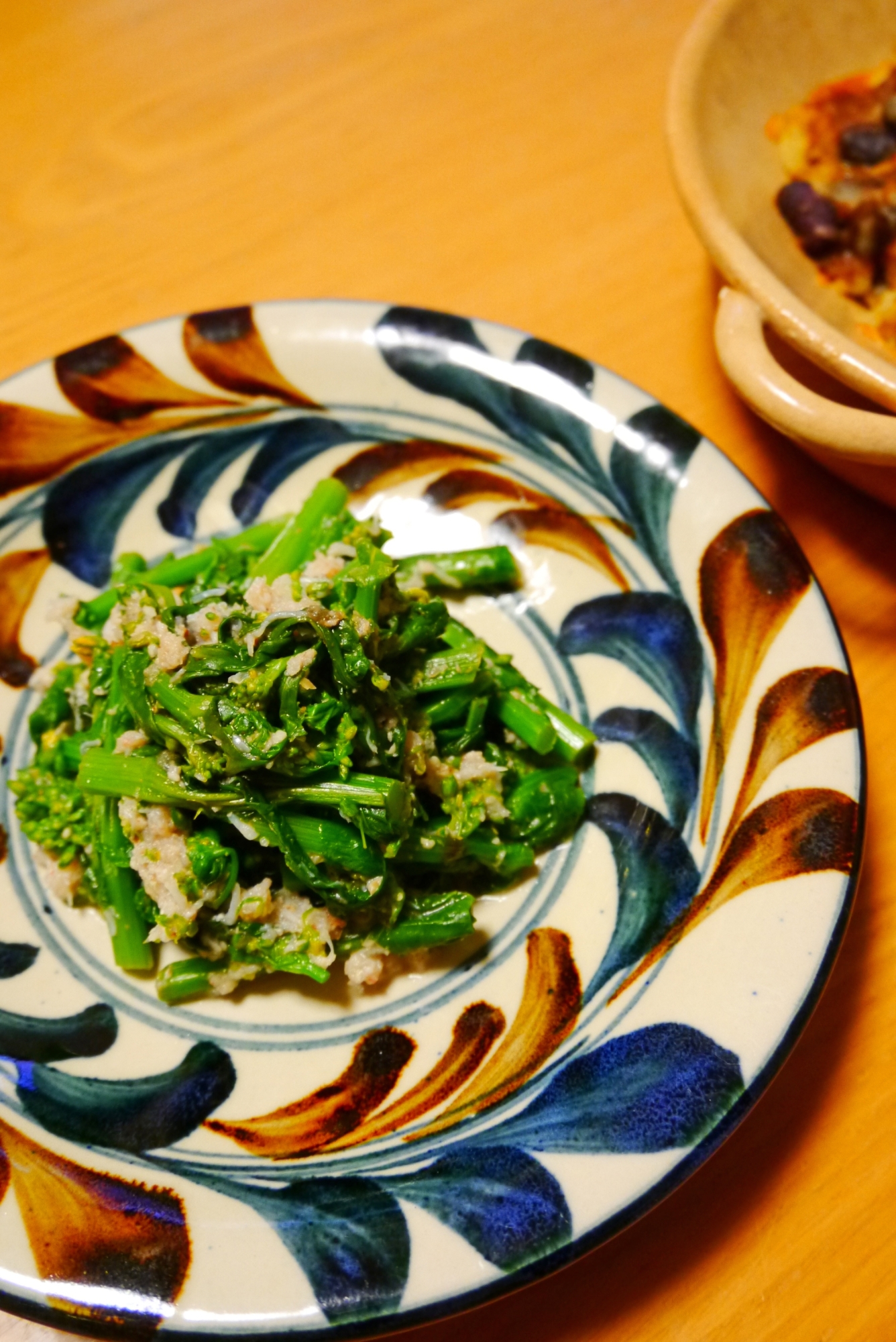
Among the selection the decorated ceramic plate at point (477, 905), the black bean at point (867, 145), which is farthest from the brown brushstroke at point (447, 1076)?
the black bean at point (867, 145)

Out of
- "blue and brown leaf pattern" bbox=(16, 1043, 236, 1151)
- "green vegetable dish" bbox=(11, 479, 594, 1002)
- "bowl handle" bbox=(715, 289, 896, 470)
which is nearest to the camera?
"blue and brown leaf pattern" bbox=(16, 1043, 236, 1151)

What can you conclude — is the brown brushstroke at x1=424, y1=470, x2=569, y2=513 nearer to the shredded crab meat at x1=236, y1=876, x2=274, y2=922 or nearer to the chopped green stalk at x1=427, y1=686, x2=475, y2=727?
the chopped green stalk at x1=427, y1=686, x2=475, y2=727

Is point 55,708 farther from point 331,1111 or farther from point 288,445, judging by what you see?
point 331,1111

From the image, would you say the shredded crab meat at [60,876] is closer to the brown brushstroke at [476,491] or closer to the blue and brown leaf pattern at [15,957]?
the blue and brown leaf pattern at [15,957]

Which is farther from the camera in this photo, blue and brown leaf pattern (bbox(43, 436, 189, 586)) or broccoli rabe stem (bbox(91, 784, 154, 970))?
blue and brown leaf pattern (bbox(43, 436, 189, 586))

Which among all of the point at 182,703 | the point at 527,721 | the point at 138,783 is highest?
the point at 182,703

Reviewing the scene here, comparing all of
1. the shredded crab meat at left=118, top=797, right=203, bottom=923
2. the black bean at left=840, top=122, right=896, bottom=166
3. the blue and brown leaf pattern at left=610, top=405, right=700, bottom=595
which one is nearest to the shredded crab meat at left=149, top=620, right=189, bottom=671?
the shredded crab meat at left=118, top=797, right=203, bottom=923

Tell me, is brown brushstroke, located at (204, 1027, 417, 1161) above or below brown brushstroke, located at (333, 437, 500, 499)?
below

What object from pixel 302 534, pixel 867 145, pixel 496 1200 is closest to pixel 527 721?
pixel 302 534
